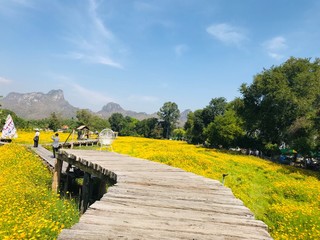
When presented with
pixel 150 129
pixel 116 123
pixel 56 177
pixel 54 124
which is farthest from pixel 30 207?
pixel 116 123

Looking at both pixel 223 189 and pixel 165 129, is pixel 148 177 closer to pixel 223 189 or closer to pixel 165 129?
pixel 223 189

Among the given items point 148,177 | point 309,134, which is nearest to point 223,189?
point 148,177

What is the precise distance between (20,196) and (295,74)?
41.0m

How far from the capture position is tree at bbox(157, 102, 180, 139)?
365 feet

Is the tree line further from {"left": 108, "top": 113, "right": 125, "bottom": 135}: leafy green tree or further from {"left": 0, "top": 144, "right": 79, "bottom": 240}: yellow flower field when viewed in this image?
{"left": 108, "top": 113, "right": 125, "bottom": 135}: leafy green tree

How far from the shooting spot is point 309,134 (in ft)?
111

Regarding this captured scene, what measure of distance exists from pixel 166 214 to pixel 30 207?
22.9 feet

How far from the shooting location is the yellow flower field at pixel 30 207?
6.99 m

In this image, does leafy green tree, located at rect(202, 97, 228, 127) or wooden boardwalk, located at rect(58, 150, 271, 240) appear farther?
leafy green tree, located at rect(202, 97, 228, 127)

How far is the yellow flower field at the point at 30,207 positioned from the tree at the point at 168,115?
95.5 meters

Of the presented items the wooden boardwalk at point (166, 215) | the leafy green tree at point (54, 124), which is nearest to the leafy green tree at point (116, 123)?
the leafy green tree at point (54, 124)

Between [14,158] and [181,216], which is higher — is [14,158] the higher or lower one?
the lower one

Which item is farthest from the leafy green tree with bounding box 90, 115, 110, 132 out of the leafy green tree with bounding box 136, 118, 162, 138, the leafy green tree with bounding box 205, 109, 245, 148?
the leafy green tree with bounding box 205, 109, 245, 148

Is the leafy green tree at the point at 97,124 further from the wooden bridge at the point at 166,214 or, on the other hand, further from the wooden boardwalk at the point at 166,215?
the wooden boardwalk at the point at 166,215
